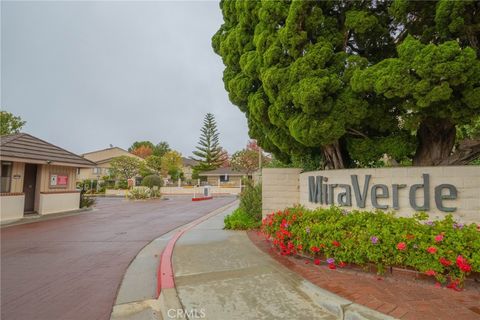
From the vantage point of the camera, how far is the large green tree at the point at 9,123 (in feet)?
96.5

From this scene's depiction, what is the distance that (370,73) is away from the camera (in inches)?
164

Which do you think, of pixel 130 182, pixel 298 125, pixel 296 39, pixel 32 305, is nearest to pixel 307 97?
pixel 298 125

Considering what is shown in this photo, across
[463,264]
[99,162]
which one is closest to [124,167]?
[99,162]

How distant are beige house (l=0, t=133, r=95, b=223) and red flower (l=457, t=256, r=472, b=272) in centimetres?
1506

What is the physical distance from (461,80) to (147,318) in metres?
5.15

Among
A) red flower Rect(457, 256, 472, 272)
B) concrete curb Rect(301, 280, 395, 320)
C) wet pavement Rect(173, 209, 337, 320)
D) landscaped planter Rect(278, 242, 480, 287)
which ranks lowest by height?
wet pavement Rect(173, 209, 337, 320)

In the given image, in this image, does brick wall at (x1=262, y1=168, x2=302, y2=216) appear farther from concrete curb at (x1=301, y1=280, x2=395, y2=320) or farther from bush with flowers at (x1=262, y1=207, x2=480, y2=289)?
concrete curb at (x1=301, y1=280, x2=395, y2=320)

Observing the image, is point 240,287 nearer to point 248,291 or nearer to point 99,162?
point 248,291

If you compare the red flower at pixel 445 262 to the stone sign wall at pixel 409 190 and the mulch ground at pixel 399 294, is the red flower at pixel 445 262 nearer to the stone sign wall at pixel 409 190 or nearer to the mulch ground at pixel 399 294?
the mulch ground at pixel 399 294

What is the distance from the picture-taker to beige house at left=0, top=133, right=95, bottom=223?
38.8ft

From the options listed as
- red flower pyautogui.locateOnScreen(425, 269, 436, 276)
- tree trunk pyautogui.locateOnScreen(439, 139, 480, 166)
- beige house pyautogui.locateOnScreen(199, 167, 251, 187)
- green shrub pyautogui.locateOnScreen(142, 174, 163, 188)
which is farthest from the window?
beige house pyautogui.locateOnScreen(199, 167, 251, 187)

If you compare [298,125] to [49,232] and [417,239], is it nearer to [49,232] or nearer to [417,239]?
[417,239]

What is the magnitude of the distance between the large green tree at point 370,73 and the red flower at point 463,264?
2.10 m

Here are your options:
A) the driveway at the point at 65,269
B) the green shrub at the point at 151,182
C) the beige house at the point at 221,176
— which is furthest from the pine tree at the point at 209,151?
the driveway at the point at 65,269
